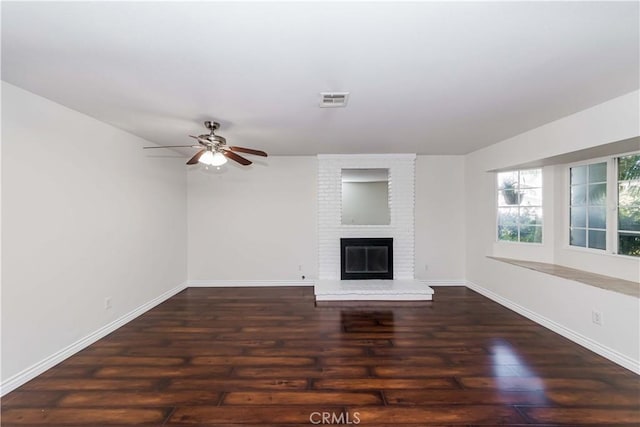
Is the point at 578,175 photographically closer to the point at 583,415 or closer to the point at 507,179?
the point at 507,179

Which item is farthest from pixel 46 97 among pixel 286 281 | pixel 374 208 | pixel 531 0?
pixel 374 208

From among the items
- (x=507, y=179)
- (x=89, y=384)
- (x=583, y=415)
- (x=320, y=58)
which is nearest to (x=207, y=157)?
(x=320, y=58)

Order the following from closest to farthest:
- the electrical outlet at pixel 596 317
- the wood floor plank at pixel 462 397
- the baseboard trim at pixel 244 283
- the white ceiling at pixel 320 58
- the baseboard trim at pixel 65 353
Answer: the white ceiling at pixel 320 58 → the wood floor plank at pixel 462 397 → the baseboard trim at pixel 65 353 → the electrical outlet at pixel 596 317 → the baseboard trim at pixel 244 283

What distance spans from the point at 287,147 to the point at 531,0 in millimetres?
3360

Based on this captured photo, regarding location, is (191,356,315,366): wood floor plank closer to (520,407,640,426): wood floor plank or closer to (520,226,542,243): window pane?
(520,407,640,426): wood floor plank

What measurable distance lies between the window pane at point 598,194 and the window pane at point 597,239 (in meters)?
0.35

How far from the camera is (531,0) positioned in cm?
129

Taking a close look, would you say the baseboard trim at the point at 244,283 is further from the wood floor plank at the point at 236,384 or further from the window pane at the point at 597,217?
the window pane at the point at 597,217

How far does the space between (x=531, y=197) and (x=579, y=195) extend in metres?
0.58

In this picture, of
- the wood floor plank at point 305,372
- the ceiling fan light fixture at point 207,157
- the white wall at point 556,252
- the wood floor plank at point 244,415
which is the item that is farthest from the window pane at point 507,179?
the ceiling fan light fixture at point 207,157

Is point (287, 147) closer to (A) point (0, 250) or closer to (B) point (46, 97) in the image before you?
(B) point (46, 97)

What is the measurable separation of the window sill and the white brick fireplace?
5.17 feet

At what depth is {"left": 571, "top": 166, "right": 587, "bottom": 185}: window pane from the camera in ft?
11.5

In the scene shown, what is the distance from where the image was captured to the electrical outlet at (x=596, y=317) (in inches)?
105
